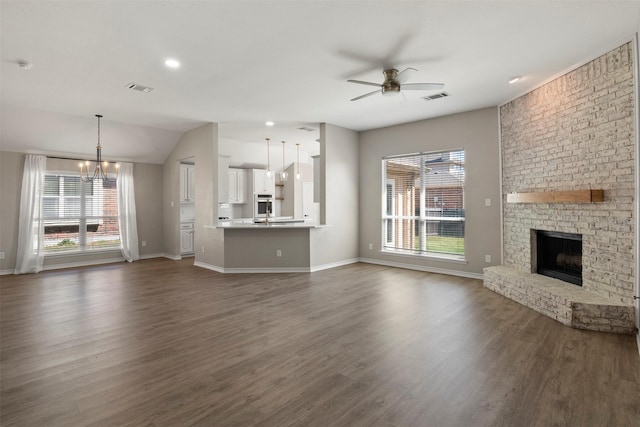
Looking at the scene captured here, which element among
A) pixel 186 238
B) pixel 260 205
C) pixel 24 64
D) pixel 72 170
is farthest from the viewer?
pixel 260 205

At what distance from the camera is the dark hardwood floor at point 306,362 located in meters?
2.01

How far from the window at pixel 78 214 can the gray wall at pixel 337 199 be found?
5.17m

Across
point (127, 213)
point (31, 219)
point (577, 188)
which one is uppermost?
point (577, 188)

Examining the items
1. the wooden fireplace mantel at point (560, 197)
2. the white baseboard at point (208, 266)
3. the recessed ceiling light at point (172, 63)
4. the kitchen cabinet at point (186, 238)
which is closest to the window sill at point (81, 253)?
the kitchen cabinet at point (186, 238)

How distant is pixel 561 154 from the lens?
4.14 m

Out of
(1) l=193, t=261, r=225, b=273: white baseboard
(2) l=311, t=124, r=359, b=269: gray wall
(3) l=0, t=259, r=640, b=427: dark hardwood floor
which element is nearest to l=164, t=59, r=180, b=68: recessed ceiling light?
(3) l=0, t=259, r=640, b=427: dark hardwood floor

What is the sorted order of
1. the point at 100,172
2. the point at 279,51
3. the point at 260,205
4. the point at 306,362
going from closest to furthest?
1. the point at 306,362
2. the point at 279,51
3. the point at 100,172
4. the point at 260,205

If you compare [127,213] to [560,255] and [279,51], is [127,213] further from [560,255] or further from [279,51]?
[560,255]

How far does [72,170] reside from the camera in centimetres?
718

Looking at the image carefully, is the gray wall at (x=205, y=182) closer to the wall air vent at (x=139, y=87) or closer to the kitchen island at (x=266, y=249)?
the kitchen island at (x=266, y=249)

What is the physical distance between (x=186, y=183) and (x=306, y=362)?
663cm

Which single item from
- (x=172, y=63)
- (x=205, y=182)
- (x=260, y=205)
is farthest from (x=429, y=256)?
(x=260, y=205)

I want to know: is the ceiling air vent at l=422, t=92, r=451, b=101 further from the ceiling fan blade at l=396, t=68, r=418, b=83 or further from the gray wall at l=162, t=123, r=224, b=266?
the gray wall at l=162, t=123, r=224, b=266

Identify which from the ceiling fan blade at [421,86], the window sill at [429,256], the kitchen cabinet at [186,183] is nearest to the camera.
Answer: the ceiling fan blade at [421,86]
